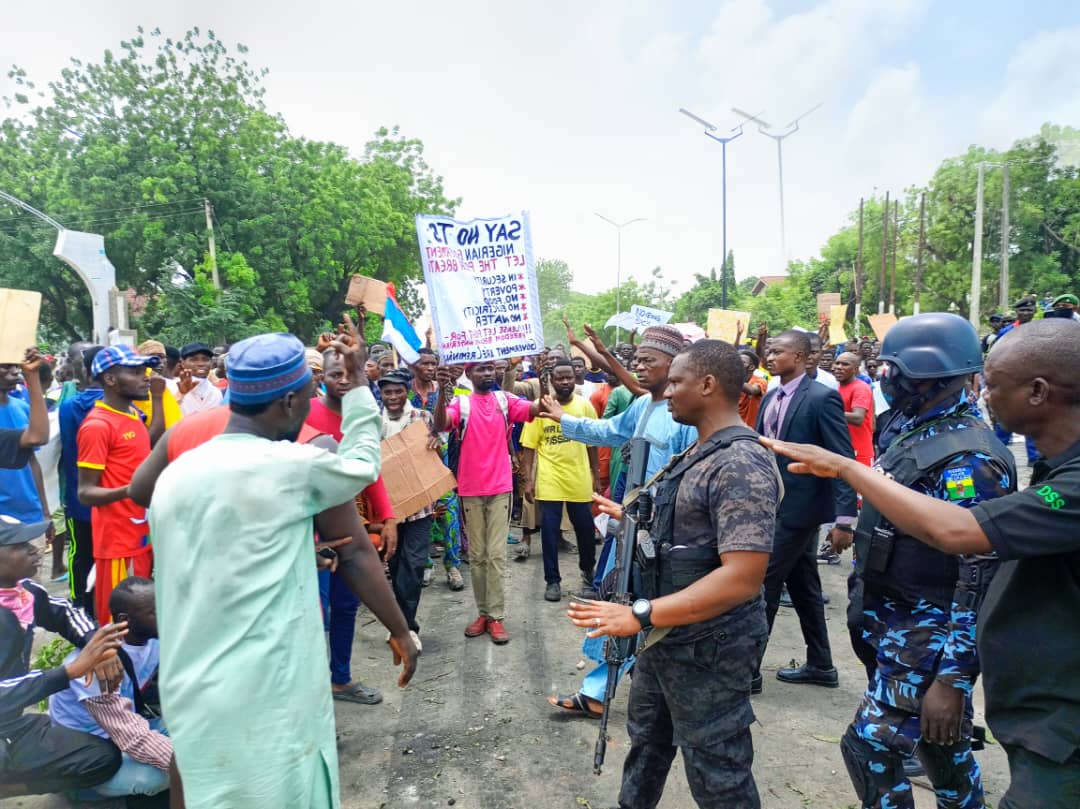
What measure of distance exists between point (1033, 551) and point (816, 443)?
275 centimetres

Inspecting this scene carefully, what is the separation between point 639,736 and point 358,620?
374 cm

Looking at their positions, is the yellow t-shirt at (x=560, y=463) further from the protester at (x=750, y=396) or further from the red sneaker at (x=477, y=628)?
the protester at (x=750, y=396)

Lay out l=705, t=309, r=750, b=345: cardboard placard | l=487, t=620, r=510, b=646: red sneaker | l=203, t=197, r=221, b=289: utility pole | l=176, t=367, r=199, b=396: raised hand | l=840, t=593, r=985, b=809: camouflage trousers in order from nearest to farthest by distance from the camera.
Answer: l=840, t=593, r=985, b=809: camouflage trousers
l=487, t=620, r=510, b=646: red sneaker
l=176, t=367, r=199, b=396: raised hand
l=705, t=309, r=750, b=345: cardboard placard
l=203, t=197, r=221, b=289: utility pole

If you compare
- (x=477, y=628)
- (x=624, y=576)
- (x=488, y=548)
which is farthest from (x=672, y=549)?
(x=477, y=628)

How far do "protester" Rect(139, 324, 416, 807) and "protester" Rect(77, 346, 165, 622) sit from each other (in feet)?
8.42

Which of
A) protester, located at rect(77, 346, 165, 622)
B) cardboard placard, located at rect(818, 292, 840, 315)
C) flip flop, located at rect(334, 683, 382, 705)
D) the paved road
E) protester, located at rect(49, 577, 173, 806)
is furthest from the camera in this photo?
cardboard placard, located at rect(818, 292, 840, 315)

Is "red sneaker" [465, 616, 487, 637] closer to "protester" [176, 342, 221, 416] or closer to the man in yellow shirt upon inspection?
the man in yellow shirt

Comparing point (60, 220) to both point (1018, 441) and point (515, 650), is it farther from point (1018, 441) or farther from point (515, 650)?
point (1018, 441)

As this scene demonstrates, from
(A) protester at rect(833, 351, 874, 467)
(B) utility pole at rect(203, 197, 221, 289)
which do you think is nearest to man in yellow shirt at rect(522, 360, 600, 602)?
(A) protester at rect(833, 351, 874, 467)

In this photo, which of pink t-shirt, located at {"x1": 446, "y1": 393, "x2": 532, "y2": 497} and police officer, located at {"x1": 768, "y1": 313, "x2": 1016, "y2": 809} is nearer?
police officer, located at {"x1": 768, "y1": 313, "x2": 1016, "y2": 809}

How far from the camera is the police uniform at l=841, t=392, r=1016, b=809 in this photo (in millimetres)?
2455

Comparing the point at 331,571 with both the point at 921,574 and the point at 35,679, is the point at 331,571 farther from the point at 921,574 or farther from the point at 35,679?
the point at 921,574

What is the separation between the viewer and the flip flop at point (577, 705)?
13.6ft

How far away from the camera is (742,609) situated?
2.48 metres
